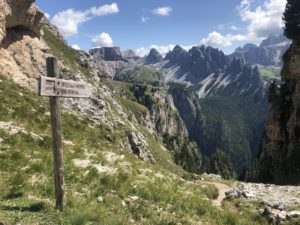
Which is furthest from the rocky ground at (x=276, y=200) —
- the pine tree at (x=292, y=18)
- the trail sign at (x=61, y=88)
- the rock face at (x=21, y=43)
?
the pine tree at (x=292, y=18)

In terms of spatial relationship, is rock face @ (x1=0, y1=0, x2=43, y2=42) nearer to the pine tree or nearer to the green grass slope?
the green grass slope

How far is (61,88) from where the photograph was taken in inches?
436

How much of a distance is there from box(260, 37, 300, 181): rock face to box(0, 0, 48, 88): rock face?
153 ft

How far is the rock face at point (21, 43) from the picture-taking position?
40562 mm

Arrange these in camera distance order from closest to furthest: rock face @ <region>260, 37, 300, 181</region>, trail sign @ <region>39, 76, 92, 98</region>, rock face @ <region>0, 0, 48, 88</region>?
trail sign @ <region>39, 76, 92, 98</region>, rock face @ <region>0, 0, 48, 88</region>, rock face @ <region>260, 37, 300, 181</region>

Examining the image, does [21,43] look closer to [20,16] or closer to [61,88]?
[20,16]

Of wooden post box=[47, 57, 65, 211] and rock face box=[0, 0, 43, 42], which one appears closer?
wooden post box=[47, 57, 65, 211]

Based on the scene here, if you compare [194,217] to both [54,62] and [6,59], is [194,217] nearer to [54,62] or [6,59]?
[54,62]

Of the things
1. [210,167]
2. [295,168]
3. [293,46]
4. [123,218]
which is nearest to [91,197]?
[123,218]

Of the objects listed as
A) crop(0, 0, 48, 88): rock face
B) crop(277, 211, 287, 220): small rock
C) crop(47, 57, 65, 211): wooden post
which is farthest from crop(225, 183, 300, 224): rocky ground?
crop(0, 0, 48, 88): rock face

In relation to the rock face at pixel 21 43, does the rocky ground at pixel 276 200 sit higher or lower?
lower

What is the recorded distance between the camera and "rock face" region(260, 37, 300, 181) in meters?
64.3

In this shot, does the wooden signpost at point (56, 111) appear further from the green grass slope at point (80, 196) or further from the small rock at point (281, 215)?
the small rock at point (281, 215)

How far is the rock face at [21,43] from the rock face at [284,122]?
46701 mm
